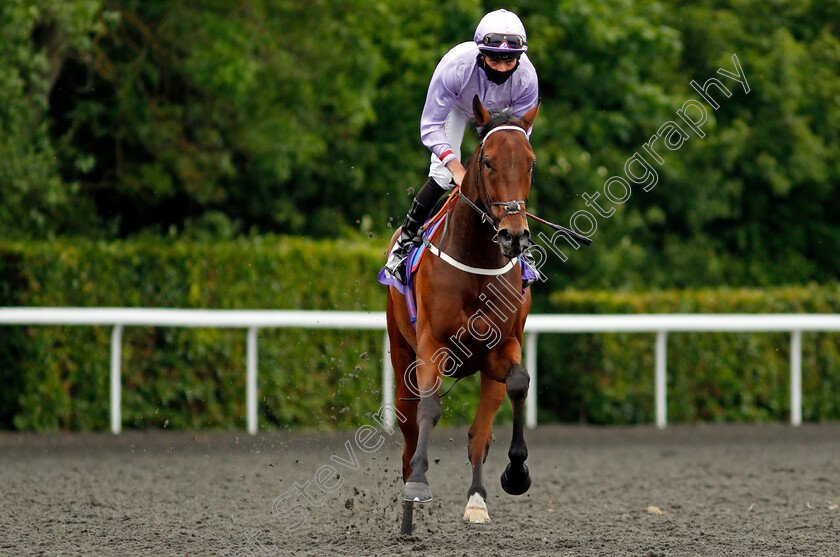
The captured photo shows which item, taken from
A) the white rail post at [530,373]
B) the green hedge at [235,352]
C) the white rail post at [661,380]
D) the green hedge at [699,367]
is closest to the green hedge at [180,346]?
the green hedge at [235,352]

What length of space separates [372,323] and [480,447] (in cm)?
465

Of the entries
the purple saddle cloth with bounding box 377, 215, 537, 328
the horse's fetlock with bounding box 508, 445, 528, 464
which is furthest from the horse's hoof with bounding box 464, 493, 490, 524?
the purple saddle cloth with bounding box 377, 215, 537, 328

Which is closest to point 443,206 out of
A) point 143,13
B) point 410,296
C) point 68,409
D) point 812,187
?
point 410,296

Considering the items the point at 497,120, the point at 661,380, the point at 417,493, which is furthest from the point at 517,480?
the point at 661,380

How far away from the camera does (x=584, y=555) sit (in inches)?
193

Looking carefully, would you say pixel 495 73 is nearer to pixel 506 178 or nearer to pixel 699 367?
pixel 506 178

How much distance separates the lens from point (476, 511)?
5473 mm

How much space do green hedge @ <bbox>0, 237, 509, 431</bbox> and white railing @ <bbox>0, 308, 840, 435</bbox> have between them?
225 mm

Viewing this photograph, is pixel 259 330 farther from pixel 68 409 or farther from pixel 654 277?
pixel 654 277

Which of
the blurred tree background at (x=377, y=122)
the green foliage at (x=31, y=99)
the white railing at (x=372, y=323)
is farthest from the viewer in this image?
the blurred tree background at (x=377, y=122)

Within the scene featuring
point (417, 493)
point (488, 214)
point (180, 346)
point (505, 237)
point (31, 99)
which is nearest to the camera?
point (505, 237)

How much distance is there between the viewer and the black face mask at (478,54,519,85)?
5355 millimetres

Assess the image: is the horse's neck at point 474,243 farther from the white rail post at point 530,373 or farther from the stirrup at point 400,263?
the white rail post at point 530,373

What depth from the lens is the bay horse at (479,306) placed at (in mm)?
4957
